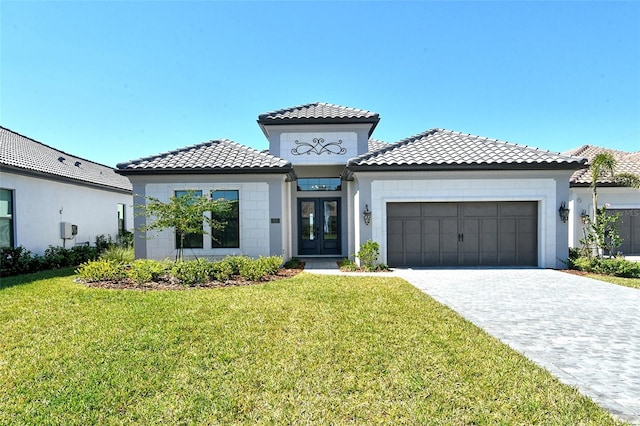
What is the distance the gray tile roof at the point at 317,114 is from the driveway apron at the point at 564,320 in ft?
23.5

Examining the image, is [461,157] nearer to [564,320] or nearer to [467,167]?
[467,167]

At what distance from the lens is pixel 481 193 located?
11328 mm

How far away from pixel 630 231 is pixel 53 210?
25.8 meters

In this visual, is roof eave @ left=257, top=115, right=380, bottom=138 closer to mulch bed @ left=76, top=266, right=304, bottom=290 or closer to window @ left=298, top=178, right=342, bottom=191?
window @ left=298, top=178, right=342, bottom=191

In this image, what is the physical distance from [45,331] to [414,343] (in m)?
5.88

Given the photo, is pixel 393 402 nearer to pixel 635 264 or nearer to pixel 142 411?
Result: pixel 142 411

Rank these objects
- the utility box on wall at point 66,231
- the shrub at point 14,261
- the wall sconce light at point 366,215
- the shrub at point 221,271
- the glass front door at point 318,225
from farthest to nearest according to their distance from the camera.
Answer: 1. the glass front door at point 318,225
2. the utility box on wall at point 66,231
3. the wall sconce light at point 366,215
4. the shrub at point 14,261
5. the shrub at point 221,271

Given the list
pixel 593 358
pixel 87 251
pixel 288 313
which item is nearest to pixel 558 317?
pixel 593 358

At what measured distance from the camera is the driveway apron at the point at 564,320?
3.70 meters

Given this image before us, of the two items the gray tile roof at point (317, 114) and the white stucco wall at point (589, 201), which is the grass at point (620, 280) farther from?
the gray tile roof at point (317, 114)

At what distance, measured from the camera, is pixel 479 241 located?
1155cm

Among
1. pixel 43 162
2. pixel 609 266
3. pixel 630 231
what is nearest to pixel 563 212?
pixel 609 266

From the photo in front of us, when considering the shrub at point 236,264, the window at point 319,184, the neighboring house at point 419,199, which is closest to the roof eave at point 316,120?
the neighboring house at point 419,199

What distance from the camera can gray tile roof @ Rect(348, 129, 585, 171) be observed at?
11.0 meters
